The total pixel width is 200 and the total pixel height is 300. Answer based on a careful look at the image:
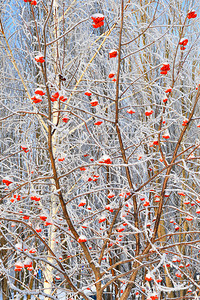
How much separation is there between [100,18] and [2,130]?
5.38 m

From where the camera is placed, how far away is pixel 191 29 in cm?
520

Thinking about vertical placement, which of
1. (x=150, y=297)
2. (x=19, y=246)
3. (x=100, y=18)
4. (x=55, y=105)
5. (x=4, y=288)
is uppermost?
(x=100, y=18)

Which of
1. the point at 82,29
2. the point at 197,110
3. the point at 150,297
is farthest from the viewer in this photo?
the point at 197,110

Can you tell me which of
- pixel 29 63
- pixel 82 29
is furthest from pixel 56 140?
pixel 29 63

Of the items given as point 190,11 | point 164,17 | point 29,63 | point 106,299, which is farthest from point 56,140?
point 106,299

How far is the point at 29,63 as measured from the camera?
6.60 meters

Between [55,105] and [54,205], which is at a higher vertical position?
[55,105]

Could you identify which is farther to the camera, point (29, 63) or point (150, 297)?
point (29, 63)

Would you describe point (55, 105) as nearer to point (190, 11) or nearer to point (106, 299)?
point (190, 11)

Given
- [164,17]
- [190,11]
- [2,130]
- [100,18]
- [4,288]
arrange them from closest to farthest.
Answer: [100,18] → [190,11] → [164,17] → [2,130] → [4,288]

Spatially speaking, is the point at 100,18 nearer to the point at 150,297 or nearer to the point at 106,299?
the point at 150,297

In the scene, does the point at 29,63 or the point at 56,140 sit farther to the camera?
the point at 29,63

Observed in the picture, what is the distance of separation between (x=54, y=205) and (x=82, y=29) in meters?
2.35

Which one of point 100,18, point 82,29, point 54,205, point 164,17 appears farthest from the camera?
point 164,17
